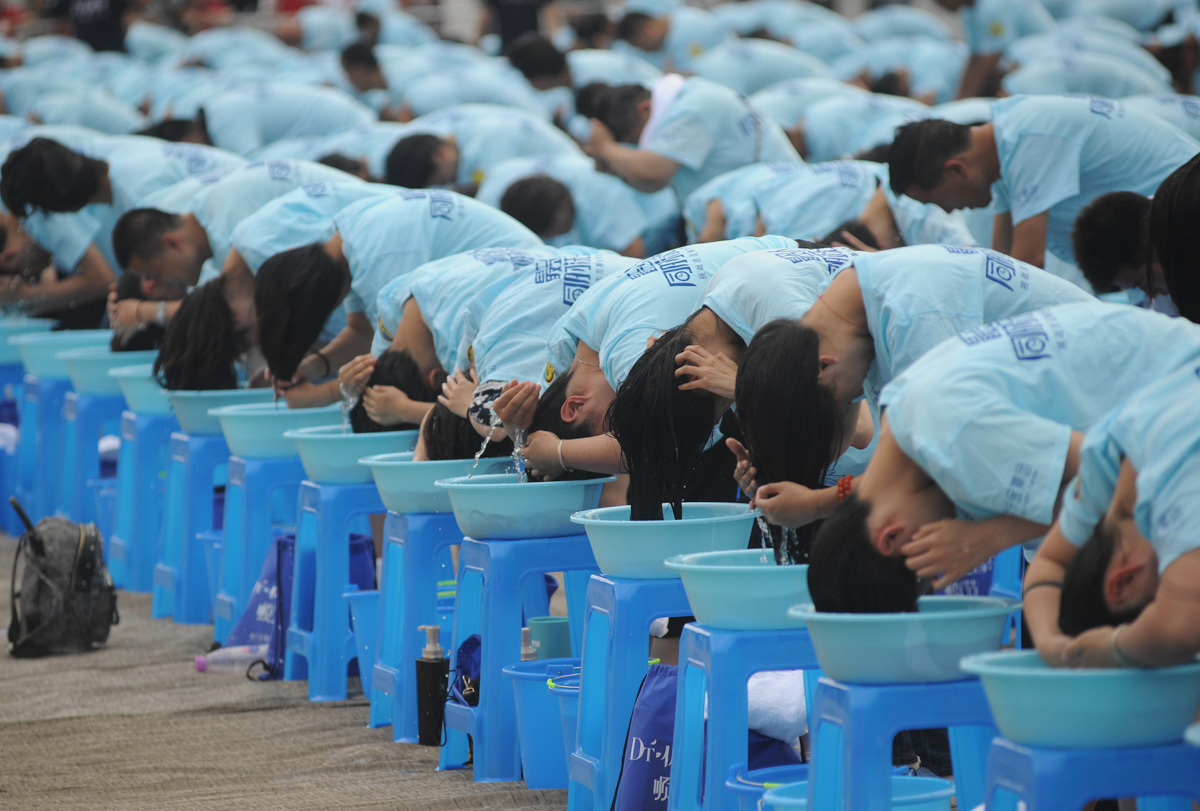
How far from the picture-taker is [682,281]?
3309 millimetres

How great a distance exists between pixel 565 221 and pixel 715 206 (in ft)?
2.02

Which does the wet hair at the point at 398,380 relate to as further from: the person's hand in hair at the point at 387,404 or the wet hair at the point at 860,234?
the wet hair at the point at 860,234

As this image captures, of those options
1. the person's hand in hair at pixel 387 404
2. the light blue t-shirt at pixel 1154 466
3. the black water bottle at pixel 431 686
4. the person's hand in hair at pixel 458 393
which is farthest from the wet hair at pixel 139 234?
the light blue t-shirt at pixel 1154 466

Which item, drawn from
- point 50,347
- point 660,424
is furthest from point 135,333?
point 660,424

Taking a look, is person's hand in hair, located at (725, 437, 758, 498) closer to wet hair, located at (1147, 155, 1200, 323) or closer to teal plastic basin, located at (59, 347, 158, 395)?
wet hair, located at (1147, 155, 1200, 323)

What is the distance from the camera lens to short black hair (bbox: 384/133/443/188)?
6.67 meters

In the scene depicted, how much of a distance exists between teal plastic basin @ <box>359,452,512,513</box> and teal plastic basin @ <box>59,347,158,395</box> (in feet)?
8.47

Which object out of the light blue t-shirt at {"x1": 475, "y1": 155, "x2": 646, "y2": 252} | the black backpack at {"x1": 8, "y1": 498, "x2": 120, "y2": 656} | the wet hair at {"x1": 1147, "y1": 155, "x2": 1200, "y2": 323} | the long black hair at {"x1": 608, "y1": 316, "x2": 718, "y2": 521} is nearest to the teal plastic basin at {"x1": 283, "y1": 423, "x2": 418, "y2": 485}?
the black backpack at {"x1": 8, "y1": 498, "x2": 120, "y2": 656}

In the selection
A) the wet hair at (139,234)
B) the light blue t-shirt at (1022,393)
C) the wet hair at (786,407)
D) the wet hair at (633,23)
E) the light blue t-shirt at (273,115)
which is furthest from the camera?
the wet hair at (633,23)

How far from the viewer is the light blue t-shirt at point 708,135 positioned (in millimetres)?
6410

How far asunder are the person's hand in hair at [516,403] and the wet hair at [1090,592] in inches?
62.9

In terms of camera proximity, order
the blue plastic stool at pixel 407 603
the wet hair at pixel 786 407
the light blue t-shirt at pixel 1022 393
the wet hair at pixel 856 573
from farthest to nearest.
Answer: the blue plastic stool at pixel 407 603 < the wet hair at pixel 786 407 < the wet hair at pixel 856 573 < the light blue t-shirt at pixel 1022 393

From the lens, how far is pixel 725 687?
249cm

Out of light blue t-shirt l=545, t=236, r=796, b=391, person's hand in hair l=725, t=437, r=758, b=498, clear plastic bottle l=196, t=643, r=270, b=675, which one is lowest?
clear plastic bottle l=196, t=643, r=270, b=675
